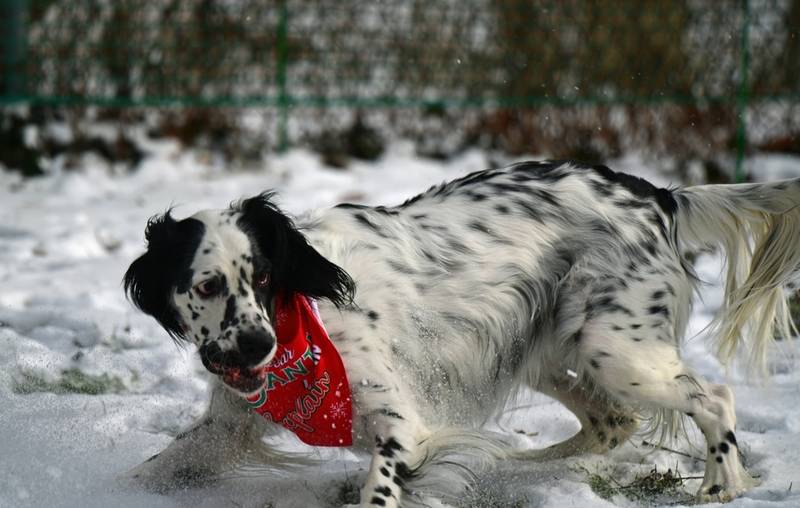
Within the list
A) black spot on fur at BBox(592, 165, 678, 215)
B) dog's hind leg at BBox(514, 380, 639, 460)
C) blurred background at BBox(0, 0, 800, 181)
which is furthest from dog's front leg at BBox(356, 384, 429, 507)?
blurred background at BBox(0, 0, 800, 181)

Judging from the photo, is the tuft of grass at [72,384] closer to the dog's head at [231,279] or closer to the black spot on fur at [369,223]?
the dog's head at [231,279]

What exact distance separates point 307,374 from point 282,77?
6.17 meters

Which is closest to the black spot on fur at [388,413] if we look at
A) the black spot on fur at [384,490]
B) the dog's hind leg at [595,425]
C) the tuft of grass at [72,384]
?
the black spot on fur at [384,490]

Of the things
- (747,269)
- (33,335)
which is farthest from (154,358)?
(747,269)

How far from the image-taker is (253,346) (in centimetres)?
301

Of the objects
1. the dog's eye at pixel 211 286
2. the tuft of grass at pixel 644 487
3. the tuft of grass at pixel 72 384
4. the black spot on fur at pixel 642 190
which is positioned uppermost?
the black spot on fur at pixel 642 190

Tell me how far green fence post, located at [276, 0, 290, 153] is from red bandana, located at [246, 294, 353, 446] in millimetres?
5984

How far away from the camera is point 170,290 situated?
10.5 ft

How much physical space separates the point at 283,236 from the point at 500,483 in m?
1.02

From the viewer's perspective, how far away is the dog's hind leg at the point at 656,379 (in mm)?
3562

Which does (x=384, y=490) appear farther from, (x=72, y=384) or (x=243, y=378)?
(x=72, y=384)

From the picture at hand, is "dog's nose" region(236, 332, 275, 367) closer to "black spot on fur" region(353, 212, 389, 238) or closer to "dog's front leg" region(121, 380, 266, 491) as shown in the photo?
"dog's front leg" region(121, 380, 266, 491)

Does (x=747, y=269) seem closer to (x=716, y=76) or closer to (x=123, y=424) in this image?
(x=123, y=424)

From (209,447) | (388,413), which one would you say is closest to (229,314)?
(388,413)
